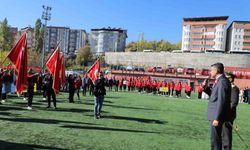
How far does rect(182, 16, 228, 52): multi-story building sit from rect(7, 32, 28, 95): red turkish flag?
158 meters

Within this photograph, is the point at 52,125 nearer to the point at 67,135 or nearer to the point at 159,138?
the point at 67,135

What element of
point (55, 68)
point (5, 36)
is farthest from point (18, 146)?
point (5, 36)

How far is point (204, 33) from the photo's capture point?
182750 mm

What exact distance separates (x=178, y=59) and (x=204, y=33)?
2086 inches

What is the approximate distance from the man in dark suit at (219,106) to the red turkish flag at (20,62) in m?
11.7

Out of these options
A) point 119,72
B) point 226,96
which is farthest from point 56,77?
point 119,72

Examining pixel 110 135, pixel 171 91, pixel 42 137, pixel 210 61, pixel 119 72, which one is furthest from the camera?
pixel 210 61

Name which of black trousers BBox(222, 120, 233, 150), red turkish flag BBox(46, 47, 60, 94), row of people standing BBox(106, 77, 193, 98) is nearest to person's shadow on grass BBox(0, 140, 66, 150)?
black trousers BBox(222, 120, 233, 150)

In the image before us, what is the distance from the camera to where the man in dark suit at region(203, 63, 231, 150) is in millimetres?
8832

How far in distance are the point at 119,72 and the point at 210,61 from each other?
110ft

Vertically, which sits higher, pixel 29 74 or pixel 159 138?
pixel 29 74

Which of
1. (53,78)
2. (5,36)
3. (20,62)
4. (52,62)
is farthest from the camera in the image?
(5,36)

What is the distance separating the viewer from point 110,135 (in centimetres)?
1312

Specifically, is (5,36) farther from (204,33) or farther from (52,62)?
(52,62)
